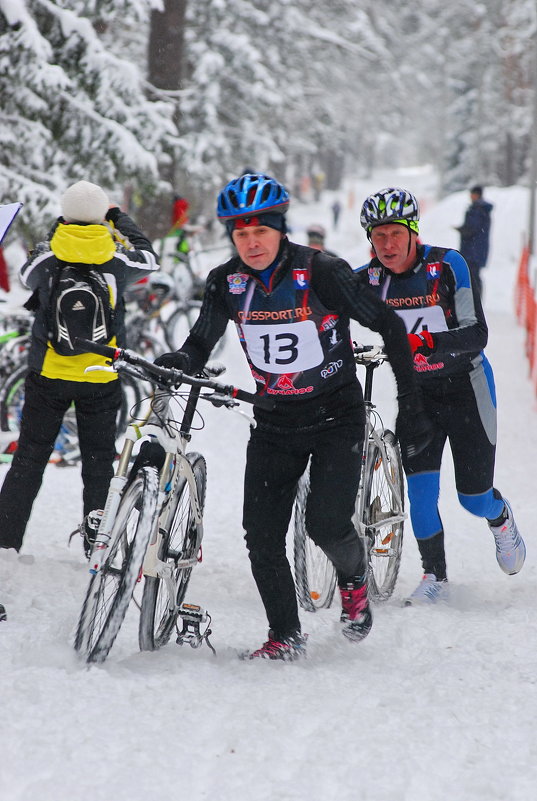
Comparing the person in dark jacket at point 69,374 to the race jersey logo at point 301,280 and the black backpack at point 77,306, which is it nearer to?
the black backpack at point 77,306

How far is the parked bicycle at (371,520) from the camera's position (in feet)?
16.6

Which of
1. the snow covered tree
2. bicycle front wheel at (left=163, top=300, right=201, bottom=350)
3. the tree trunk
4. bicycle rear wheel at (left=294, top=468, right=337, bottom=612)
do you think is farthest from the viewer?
the tree trunk

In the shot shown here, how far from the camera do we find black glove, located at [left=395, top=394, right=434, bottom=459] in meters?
3.93

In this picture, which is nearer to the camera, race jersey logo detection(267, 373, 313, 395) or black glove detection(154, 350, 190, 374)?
black glove detection(154, 350, 190, 374)

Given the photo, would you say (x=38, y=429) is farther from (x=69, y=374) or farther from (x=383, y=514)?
(x=383, y=514)

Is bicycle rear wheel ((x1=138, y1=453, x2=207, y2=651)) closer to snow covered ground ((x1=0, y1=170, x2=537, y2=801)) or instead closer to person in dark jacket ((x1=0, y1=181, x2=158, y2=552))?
snow covered ground ((x1=0, y1=170, x2=537, y2=801))

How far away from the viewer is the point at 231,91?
26.7 metres

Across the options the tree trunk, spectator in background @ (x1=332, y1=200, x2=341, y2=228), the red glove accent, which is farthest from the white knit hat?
spectator in background @ (x1=332, y1=200, x2=341, y2=228)

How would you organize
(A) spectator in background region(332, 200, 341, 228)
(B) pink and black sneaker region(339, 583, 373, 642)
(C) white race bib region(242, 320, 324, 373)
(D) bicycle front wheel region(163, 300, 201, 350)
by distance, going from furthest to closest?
1. (A) spectator in background region(332, 200, 341, 228)
2. (D) bicycle front wheel region(163, 300, 201, 350)
3. (B) pink and black sneaker region(339, 583, 373, 642)
4. (C) white race bib region(242, 320, 324, 373)

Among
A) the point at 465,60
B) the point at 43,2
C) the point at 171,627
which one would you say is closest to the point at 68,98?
the point at 43,2

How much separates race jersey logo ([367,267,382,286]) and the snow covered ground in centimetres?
185

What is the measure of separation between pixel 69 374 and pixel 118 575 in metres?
1.66

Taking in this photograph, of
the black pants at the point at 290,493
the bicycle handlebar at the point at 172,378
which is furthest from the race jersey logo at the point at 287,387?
the bicycle handlebar at the point at 172,378

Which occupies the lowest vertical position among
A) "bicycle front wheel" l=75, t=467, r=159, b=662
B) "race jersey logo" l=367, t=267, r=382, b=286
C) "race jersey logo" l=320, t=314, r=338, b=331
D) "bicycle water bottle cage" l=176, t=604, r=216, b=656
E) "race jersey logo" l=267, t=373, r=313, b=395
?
"bicycle water bottle cage" l=176, t=604, r=216, b=656
